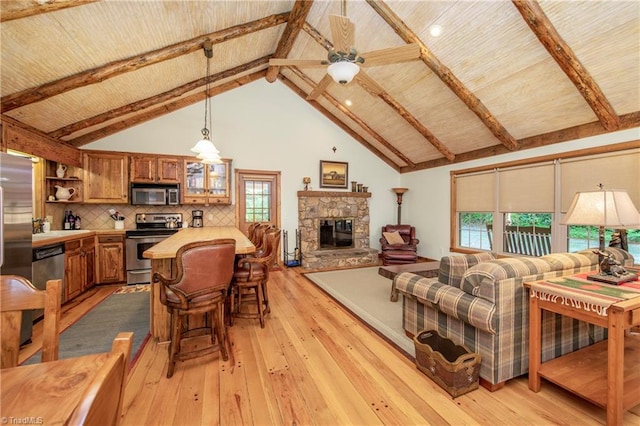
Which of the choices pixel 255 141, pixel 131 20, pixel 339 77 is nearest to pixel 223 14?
pixel 131 20

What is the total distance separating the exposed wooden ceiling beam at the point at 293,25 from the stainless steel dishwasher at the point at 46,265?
14.3 ft

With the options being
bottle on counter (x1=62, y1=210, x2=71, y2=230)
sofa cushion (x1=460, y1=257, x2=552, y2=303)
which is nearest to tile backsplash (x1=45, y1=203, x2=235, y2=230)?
bottle on counter (x1=62, y1=210, x2=71, y2=230)

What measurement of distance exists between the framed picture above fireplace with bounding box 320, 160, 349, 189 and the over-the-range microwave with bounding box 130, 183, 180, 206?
10.6 ft

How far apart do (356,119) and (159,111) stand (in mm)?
4093

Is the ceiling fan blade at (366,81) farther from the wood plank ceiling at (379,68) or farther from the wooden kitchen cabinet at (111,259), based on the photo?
the wooden kitchen cabinet at (111,259)

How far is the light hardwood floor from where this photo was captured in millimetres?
1679

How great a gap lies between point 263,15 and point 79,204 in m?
4.50

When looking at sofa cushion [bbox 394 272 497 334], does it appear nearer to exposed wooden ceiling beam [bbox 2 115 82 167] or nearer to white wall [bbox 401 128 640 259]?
white wall [bbox 401 128 640 259]

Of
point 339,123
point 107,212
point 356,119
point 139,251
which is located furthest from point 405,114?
point 107,212

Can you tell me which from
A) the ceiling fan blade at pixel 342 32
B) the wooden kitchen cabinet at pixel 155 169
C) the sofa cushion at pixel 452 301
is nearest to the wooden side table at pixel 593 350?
the sofa cushion at pixel 452 301

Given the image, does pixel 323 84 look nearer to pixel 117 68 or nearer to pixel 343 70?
pixel 343 70

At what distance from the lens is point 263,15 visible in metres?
3.77

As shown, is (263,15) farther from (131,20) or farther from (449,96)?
(449,96)

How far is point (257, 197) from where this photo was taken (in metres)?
6.14
